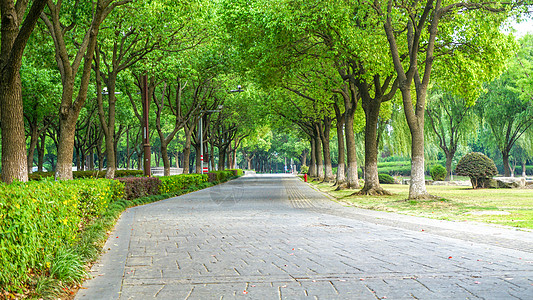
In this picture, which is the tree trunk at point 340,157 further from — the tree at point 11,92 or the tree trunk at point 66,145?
the tree at point 11,92

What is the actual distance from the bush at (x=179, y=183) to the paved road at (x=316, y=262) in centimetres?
1168

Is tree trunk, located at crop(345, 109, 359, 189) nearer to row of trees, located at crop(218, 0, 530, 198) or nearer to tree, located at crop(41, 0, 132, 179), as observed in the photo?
row of trees, located at crop(218, 0, 530, 198)

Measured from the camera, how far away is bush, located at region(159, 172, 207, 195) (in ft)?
74.2

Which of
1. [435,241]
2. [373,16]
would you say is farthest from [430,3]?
[435,241]

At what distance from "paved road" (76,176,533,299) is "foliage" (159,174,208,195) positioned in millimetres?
11679

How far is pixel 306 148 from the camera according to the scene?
269 ft

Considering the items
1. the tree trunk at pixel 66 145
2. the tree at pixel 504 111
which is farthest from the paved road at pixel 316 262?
the tree at pixel 504 111

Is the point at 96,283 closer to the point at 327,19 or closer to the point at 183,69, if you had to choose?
the point at 327,19

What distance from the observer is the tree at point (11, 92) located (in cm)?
1020

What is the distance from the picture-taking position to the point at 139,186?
1878 centimetres

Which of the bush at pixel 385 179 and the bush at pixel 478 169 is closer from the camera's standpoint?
the bush at pixel 478 169

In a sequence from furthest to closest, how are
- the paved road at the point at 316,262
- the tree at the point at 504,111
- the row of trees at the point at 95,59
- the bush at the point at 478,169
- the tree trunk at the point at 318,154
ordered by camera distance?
the tree trunk at the point at 318,154 < the tree at the point at 504,111 < the bush at the point at 478,169 < the row of trees at the point at 95,59 < the paved road at the point at 316,262

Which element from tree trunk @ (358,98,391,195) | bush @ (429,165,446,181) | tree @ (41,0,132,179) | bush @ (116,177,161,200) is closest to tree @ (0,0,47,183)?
tree @ (41,0,132,179)

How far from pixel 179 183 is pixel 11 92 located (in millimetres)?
15523
